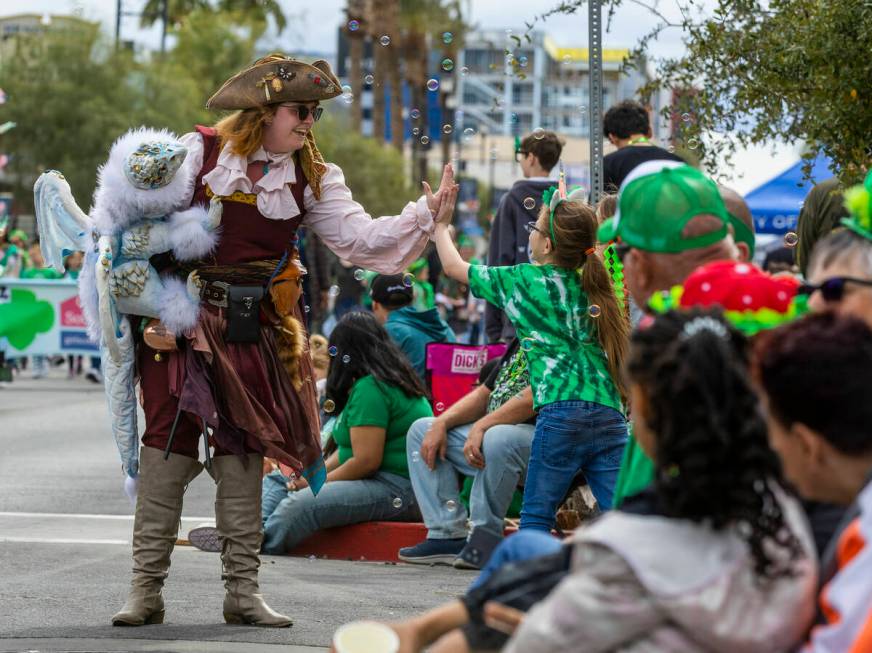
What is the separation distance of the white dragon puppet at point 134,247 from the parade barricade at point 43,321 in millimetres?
13972

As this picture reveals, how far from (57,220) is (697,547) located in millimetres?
3860

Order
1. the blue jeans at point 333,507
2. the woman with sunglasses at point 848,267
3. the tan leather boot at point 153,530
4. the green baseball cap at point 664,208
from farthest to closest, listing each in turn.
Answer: the blue jeans at point 333,507, the tan leather boot at point 153,530, the green baseball cap at point 664,208, the woman with sunglasses at point 848,267

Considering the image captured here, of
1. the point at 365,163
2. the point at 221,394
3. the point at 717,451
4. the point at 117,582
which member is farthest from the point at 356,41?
the point at 717,451

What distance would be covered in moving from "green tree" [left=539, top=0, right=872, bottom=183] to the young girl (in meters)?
1.10

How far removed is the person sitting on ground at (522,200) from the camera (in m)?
8.45

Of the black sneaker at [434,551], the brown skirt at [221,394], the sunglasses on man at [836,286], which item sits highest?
the sunglasses on man at [836,286]

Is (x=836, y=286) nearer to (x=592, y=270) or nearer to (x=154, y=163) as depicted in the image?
(x=592, y=270)

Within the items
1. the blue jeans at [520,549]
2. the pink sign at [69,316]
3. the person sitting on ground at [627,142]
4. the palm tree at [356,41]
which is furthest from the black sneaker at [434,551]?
the palm tree at [356,41]

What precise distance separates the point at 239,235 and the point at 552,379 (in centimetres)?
142

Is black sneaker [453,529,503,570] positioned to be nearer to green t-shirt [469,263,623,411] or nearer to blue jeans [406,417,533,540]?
green t-shirt [469,263,623,411]

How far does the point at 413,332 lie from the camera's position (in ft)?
30.8

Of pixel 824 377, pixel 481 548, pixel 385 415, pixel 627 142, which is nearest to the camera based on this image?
pixel 824 377

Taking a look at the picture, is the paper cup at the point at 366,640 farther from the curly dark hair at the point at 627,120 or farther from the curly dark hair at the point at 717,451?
the curly dark hair at the point at 627,120

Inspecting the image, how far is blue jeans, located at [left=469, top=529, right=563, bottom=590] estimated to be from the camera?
10.2 feet
